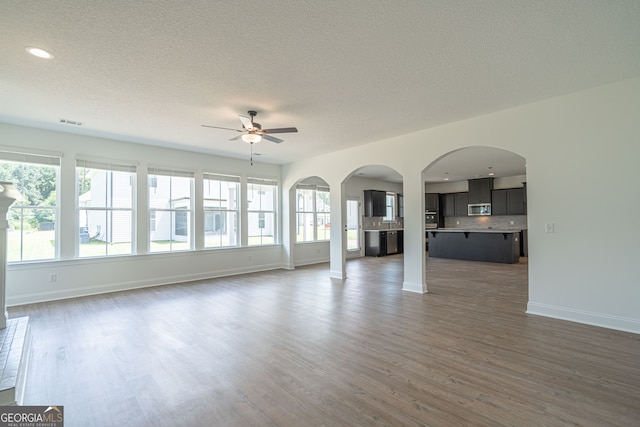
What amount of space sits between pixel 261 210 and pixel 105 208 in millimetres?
3461

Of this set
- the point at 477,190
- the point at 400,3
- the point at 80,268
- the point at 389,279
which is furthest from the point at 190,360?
the point at 477,190

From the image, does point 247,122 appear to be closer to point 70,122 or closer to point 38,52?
point 38,52

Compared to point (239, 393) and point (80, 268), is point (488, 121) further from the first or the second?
point (80, 268)

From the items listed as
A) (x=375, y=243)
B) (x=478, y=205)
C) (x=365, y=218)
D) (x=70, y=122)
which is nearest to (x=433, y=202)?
(x=478, y=205)

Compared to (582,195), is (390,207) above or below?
above

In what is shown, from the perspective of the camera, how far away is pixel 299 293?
539 centimetres

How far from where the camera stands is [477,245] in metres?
8.98

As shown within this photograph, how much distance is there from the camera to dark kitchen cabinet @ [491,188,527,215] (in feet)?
32.4

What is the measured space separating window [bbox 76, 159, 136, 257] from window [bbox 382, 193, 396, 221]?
8.71 metres

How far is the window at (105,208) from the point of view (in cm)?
542

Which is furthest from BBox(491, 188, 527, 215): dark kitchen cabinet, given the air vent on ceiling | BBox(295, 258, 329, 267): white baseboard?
the air vent on ceiling

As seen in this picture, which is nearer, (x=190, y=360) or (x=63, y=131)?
(x=190, y=360)

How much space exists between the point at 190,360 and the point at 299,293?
106 inches

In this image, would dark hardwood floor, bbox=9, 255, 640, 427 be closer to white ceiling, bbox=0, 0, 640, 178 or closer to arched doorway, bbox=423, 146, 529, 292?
white ceiling, bbox=0, 0, 640, 178
